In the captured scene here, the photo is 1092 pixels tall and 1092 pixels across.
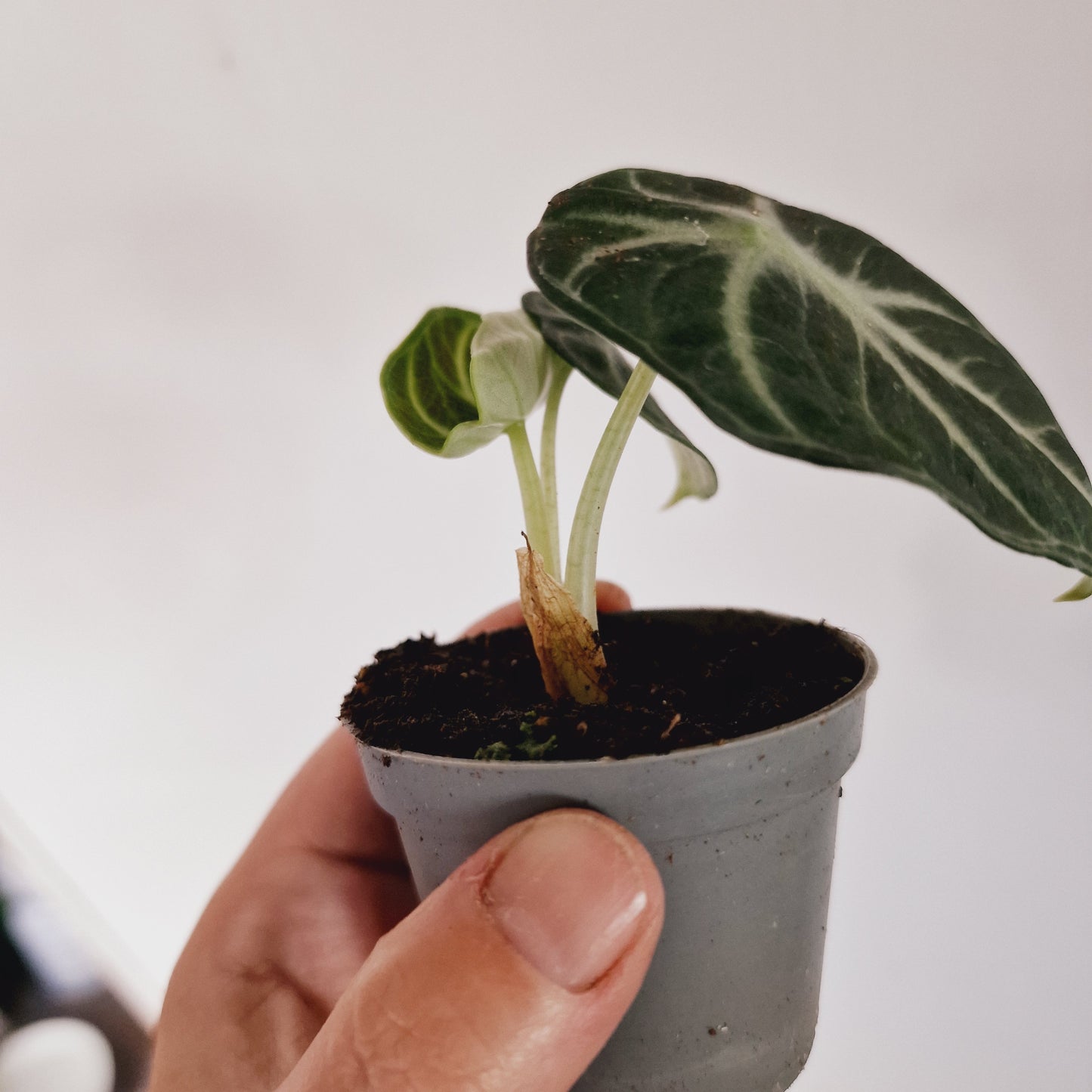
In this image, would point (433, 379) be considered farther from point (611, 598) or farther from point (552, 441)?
point (611, 598)

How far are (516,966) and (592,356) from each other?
0.43m

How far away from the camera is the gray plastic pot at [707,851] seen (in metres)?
0.49

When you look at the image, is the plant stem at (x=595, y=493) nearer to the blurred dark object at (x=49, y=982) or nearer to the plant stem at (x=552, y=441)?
→ the plant stem at (x=552, y=441)

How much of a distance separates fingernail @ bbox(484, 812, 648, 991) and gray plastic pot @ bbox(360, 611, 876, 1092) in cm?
2

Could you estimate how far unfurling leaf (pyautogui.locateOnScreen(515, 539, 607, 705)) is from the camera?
56cm

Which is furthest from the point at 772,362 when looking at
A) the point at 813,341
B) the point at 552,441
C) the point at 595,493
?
the point at 552,441

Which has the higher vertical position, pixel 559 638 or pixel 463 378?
pixel 463 378

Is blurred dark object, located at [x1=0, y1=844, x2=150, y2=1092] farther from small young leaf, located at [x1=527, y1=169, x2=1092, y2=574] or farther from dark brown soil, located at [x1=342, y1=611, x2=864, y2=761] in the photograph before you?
small young leaf, located at [x1=527, y1=169, x2=1092, y2=574]

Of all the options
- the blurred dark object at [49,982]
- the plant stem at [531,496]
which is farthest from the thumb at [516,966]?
the blurred dark object at [49,982]

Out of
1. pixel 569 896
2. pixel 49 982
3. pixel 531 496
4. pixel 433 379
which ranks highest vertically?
pixel 433 379

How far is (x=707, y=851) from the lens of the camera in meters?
0.52

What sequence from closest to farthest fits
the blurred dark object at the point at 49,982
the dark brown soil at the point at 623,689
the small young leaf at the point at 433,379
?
the dark brown soil at the point at 623,689, the small young leaf at the point at 433,379, the blurred dark object at the point at 49,982

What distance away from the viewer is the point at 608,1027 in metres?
0.50

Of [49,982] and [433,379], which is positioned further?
[49,982]
